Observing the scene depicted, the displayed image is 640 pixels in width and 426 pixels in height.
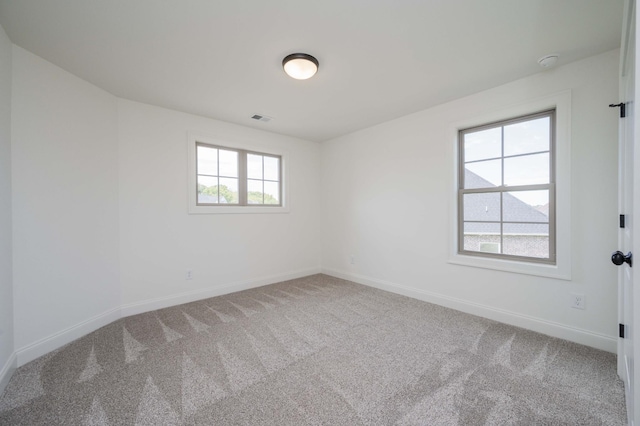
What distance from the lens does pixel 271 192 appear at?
447 centimetres

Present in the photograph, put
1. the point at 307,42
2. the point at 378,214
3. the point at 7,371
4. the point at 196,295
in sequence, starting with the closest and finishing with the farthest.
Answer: the point at 7,371 → the point at 307,42 → the point at 196,295 → the point at 378,214

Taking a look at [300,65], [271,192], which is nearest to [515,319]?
[300,65]

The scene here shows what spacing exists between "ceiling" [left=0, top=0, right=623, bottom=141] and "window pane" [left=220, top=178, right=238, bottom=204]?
1265 millimetres

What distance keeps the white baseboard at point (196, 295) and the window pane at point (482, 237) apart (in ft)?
9.03

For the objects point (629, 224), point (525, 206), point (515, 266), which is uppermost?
point (525, 206)

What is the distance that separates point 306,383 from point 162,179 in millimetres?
2896

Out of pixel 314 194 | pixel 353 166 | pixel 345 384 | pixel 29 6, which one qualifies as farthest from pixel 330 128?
pixel 345 384

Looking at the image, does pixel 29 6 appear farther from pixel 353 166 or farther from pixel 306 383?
pixel 353 166

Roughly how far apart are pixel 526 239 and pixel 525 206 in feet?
1.13

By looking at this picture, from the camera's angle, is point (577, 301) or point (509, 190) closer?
point (577, 301)

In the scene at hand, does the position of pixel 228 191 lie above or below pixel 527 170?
below

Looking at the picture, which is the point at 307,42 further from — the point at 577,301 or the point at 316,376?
the point at 577,301

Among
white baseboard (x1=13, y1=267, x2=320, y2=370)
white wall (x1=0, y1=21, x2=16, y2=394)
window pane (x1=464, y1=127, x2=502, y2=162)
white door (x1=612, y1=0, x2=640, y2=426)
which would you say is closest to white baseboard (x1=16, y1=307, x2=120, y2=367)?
white baseboard (x1=13, y1=267, x2=320, y2=370)

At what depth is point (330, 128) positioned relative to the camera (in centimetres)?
420
